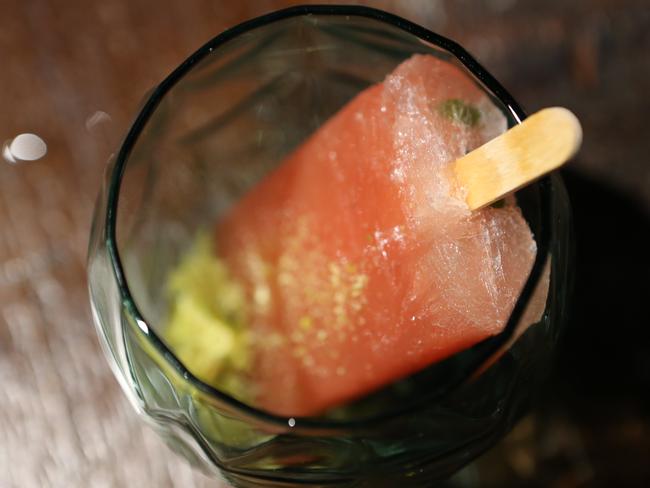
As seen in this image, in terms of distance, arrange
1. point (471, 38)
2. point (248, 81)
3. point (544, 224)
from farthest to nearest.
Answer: point (471, 38)
point (248, 81)
point (544, 224)

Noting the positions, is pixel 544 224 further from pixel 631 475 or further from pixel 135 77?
pixel 135 77

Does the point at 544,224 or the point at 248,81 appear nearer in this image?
the point at 544,224

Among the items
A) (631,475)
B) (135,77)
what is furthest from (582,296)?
(135,77)

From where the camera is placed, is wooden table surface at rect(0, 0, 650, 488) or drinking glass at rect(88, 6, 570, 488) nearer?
drinking glass at rect(88, 6, 570, 488)

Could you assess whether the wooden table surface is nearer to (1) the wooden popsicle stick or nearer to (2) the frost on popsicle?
(2) the frost on popsicle

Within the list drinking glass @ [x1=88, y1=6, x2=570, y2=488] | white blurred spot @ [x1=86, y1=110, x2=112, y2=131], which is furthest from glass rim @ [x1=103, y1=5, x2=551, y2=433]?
white blurred spot @ [x1=86, y1=110, x2=112, y2=131]

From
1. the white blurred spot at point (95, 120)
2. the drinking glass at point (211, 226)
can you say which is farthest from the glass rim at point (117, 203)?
the white blurred spot at point (95, 120)

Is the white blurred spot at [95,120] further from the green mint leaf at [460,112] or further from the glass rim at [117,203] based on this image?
the green mint leaf at [460,112]
